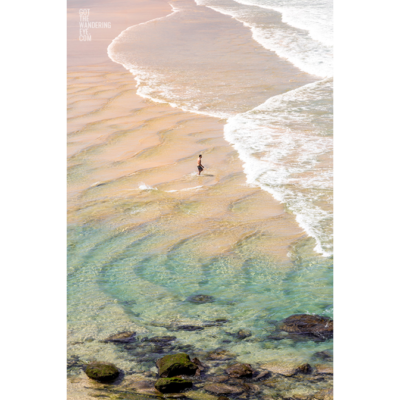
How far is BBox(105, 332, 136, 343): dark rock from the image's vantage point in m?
6.04

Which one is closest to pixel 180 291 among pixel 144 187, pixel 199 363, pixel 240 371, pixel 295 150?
pixel 199 363

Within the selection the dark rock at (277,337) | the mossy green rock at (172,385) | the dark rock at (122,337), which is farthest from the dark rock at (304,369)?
the dark rock at (122,337)

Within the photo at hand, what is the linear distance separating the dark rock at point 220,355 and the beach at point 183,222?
83 mm

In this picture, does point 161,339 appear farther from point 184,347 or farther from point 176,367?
point 176,367

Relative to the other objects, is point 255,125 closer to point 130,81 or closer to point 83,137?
point 83,137

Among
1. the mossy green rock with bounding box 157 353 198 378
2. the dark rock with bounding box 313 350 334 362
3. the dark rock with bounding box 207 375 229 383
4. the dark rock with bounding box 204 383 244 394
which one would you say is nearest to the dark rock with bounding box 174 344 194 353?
the mossy green rock with bounding box 157 353 198 378

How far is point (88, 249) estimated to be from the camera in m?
8.59

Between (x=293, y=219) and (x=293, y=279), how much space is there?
6.92 ft

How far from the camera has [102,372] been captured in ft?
17.0

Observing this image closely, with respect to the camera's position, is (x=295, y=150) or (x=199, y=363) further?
(x=295, y=150)

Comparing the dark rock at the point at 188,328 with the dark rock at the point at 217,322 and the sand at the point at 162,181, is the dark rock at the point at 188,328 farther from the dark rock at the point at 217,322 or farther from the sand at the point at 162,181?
the sand at the point at 162,181

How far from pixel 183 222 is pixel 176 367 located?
4.53m

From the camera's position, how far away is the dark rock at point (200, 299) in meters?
6.99

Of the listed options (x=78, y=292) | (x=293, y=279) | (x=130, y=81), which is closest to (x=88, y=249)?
(x=78, y=292)
